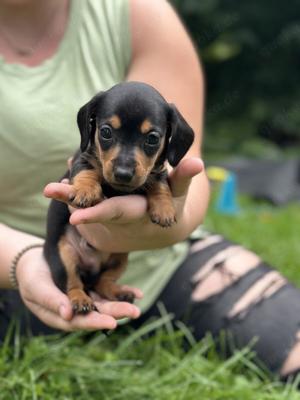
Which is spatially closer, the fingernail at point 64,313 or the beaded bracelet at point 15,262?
the fingernail at point 64,313

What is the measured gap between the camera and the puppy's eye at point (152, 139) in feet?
4.91

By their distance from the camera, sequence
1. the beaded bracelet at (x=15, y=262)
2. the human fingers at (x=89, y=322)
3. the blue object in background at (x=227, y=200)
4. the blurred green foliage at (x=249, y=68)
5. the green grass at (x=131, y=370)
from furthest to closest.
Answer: the blurred green foliage at (x=249, y=68) → the blue object in background at (x=227, y=200) → the green grass at (x=131, y=370) → the beaded bracelet at (x=15, y=262) → the human fingers at (x=89, y=322)

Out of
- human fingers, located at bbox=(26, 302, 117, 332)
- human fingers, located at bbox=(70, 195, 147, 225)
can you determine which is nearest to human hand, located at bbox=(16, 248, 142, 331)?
human fingers, located at bbox=(26, 302, 117, 332)

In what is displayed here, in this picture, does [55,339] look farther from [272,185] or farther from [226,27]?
[226,27]

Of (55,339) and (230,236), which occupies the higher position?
(55,339)

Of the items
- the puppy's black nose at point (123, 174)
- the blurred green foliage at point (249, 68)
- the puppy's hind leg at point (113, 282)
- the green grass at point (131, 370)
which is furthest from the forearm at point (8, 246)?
the blurred green foliage at point (249, 68)

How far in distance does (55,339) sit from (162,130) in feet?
4.72

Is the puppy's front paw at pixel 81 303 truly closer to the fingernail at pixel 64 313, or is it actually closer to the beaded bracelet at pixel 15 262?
the fingernail at pixel 64 313

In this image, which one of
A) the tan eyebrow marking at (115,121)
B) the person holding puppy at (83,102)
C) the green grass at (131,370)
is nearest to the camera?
the tan eyebrow marking at (115,121)

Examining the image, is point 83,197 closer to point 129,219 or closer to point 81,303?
point 129,219

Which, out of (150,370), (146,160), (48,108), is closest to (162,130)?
(146,160)

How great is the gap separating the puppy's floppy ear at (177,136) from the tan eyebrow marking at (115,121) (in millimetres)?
142

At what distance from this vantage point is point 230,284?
293 cm

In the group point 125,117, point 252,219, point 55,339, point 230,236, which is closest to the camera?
point 125,117
